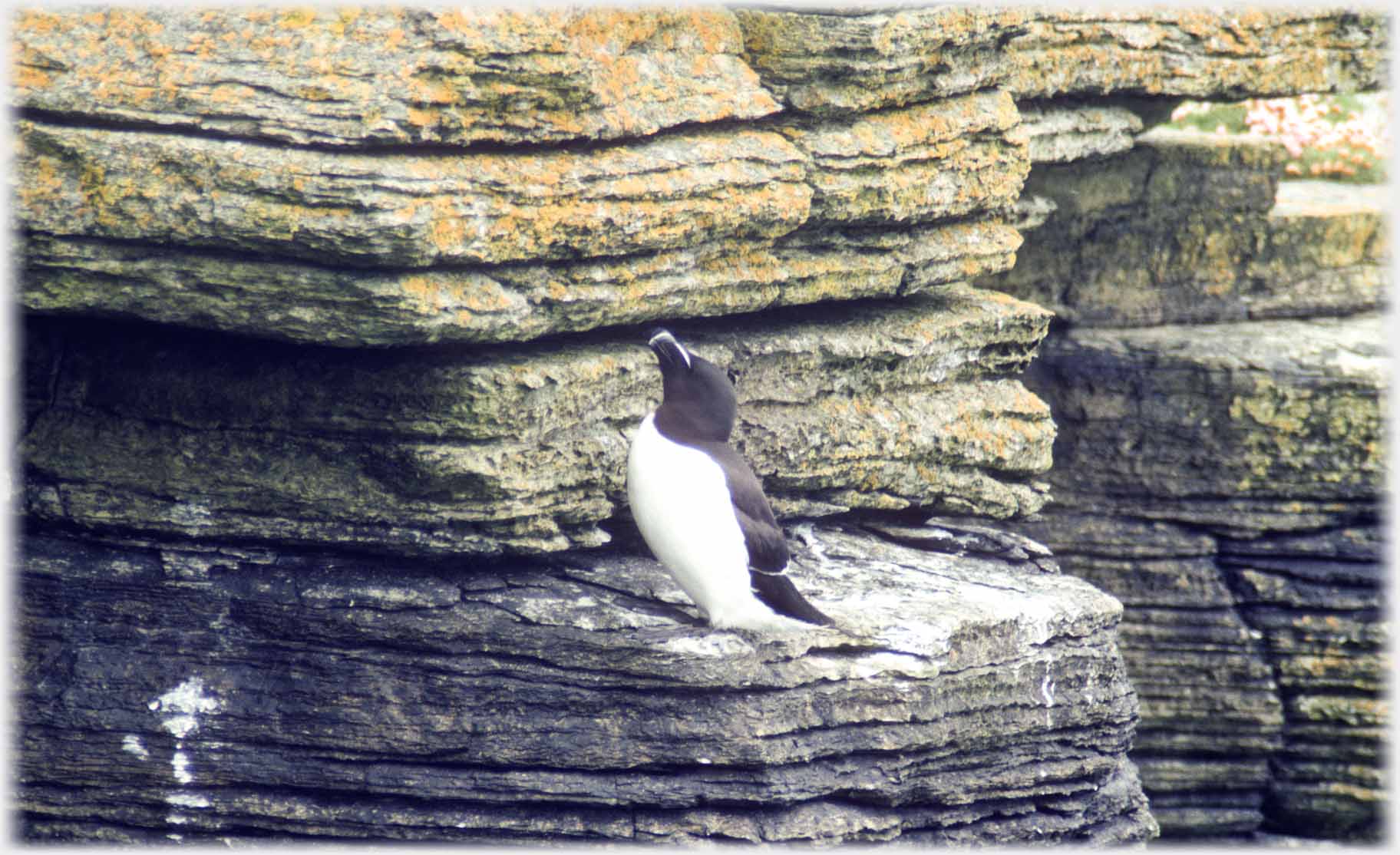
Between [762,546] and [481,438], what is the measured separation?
1209mm

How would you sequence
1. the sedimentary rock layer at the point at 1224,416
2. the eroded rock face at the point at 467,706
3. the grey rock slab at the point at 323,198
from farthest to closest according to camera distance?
the sedimentary rock layer at the point at 1224,416
the eroded rock face at the point at 467,706
the grey rock slab at the point at 323,198

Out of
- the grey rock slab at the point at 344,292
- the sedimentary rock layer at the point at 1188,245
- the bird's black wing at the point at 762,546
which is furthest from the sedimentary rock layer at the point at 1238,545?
the grey rock slab at the point at 344,292

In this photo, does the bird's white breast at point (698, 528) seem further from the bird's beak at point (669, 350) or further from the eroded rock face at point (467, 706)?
the bird's beak at point (669, 350)

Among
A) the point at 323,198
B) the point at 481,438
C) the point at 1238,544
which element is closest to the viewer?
the point at 323,198

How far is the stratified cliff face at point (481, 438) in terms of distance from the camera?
6.37 meters

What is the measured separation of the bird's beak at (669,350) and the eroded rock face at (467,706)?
0.99 m

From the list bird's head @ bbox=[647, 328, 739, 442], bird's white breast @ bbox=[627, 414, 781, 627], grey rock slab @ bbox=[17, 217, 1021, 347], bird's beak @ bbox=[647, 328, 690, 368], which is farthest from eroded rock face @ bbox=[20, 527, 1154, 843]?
grey rock slab @ bbox=[17, 217, 1021, 347]

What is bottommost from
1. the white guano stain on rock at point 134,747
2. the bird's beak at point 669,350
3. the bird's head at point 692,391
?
the white guano stain on rock at point 134,747

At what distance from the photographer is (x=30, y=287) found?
21.6ft

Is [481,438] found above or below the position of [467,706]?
above

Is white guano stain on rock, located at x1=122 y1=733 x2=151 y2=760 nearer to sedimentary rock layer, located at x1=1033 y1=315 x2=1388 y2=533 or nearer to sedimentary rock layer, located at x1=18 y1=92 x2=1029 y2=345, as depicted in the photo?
sedimentary rock layer, located at x1=18 y1=92 x2=1029 y2=345

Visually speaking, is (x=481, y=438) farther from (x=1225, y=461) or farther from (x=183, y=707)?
(x=1225, y=461)

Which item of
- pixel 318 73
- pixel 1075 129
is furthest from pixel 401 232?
pixel 1075 129

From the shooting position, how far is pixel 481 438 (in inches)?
272
